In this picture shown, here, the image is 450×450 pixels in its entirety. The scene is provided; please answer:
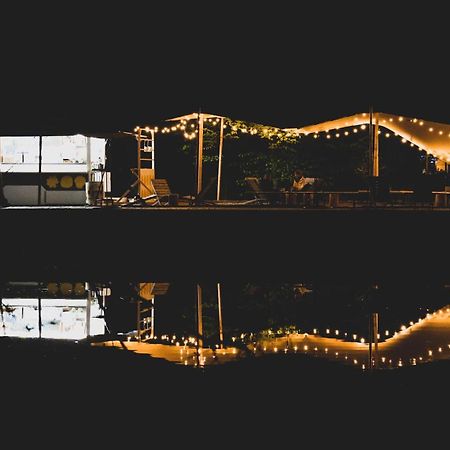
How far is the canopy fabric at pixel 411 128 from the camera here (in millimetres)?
17359

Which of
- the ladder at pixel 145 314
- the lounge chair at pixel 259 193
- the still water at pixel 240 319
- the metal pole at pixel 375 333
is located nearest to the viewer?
the metal pole at pixel 375 333

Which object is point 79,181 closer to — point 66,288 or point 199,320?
point 66,288

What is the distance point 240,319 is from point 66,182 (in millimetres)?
9955

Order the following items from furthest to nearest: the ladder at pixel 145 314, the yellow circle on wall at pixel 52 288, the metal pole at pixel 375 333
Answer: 1. the yellow circle on wall at pixel 52 288
2. the ladder at pixel 145 314
3. the metal pole at pixel 375 333

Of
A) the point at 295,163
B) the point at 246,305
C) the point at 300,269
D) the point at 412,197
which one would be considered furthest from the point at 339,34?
the point at 246,305

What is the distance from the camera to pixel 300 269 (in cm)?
1434

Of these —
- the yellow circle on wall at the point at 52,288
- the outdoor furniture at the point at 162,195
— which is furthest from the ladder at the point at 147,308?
the outdoor furniture at the point at 162,195

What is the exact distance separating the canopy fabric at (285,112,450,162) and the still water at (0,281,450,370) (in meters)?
5.96

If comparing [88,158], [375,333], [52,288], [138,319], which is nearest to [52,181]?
[88,158]

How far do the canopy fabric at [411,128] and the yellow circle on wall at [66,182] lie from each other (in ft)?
14.8

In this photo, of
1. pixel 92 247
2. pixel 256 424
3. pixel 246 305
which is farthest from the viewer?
pixel 92 247

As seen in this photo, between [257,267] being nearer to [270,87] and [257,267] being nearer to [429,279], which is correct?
[429,279]

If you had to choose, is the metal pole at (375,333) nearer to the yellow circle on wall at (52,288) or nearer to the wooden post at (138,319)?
the wooden post at (138,319)

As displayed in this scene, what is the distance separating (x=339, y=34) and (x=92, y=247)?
20.7m
